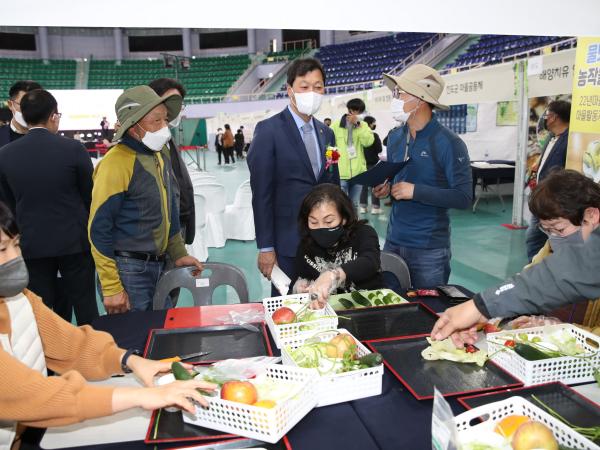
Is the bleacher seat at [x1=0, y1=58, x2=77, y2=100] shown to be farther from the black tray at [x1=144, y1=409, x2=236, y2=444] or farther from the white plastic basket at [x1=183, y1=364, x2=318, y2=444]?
the white plastic basket at [x1=183, y1=364, x2=318, y2=444]

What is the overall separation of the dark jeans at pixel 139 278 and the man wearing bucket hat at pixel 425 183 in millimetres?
1186

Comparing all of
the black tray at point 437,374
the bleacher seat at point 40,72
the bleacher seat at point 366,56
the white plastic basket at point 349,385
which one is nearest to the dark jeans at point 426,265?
the black tray at point 437,374

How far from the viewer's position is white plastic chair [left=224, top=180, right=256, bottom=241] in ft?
19.0

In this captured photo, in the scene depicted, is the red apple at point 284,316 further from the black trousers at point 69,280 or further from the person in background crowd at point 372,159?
the person in background crowd at point 372,159

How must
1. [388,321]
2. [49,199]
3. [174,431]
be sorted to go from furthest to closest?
[49,199], [388,321], [174,431]

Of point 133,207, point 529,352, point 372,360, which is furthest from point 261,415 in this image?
point 133,207

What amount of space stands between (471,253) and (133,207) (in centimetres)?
409

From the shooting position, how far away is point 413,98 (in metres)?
2.43

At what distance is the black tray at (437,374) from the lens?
49.4 inches

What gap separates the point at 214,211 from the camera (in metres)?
5.57

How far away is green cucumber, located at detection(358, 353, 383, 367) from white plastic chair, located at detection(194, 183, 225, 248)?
420 centimetres

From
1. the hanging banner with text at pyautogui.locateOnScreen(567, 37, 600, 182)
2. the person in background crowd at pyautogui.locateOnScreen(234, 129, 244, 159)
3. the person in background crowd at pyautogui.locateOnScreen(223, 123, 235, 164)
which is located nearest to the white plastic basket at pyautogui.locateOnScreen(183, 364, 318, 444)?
the hanging banner with text at pyautogui.locateOnScreen(567, 37, 600, 182)

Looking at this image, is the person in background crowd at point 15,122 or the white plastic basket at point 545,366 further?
the person in background crowd at point 15,122

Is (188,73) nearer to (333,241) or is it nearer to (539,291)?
(333,241)
